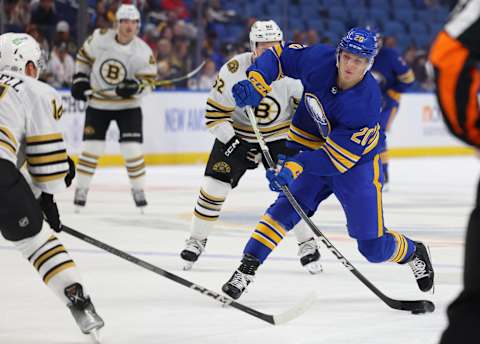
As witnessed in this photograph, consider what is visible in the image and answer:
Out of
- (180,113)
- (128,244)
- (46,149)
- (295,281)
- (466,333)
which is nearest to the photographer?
(466,333)

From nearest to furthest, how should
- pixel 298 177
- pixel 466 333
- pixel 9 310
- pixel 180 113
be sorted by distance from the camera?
1. pixel 466 333
2. pixel 9 310
3. pixel 298 177
4. pixel 180 113

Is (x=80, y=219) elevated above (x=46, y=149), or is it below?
below

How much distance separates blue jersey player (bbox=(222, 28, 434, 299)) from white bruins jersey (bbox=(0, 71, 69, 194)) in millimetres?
901

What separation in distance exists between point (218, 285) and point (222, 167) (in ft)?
2.01

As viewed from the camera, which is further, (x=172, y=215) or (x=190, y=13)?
(x=190, y=13)

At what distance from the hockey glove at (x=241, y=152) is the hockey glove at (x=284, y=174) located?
3.12 ft

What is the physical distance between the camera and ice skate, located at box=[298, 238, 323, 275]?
480cm

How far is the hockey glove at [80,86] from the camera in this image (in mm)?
7176

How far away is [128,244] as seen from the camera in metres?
5.69

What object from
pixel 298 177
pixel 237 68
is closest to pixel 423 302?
pixel 298 177

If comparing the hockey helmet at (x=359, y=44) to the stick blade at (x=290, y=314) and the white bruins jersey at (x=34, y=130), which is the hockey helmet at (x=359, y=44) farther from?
the white bruins jersey at (x=34, y=130)

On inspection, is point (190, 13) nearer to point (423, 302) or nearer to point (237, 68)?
point (237, 68)

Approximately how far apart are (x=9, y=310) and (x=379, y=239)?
1355mm

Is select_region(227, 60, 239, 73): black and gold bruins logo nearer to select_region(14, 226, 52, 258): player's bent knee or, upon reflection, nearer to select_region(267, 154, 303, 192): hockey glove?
select_region(267, 154, 303, 192): hockey glove
